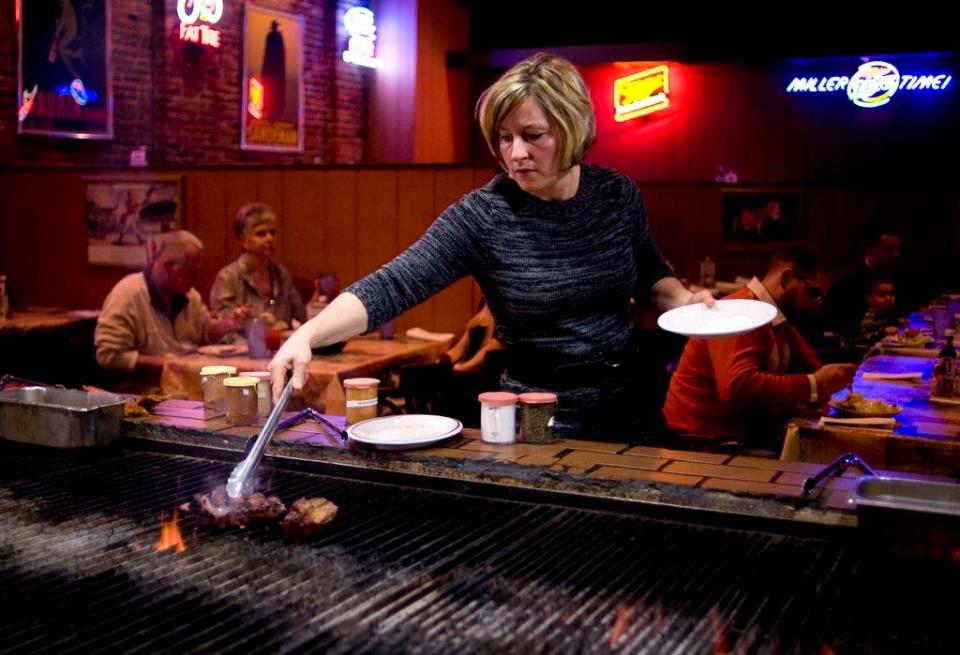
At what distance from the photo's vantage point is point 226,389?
2.76 metres

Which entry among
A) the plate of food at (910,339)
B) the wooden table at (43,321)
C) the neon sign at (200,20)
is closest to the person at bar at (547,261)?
the plate of food at (910,339)

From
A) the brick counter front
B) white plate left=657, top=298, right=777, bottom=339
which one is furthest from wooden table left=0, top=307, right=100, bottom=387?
white plate left=657, top=298, right=777, bottom=339

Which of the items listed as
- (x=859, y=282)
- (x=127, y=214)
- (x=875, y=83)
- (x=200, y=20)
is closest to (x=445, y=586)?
(x=859, y=282)

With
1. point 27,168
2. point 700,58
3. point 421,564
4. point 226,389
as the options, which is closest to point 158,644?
point 421,564

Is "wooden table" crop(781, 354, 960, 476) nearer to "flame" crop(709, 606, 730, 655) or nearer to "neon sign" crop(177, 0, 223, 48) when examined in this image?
"flame" crop(709, 606, 730, 655)

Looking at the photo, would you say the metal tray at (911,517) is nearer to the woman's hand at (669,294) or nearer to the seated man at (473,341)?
the woman's hand at (669,294)

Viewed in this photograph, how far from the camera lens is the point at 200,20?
928cm

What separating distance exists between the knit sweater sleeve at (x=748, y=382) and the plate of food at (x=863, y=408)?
453 millimetres

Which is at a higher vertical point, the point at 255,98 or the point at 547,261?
the point at 255,98

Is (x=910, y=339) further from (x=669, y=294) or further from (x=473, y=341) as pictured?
(x=669, y=294)

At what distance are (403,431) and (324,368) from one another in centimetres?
222

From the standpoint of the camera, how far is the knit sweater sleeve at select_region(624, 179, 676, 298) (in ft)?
9.07

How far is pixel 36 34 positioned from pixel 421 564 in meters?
7.87

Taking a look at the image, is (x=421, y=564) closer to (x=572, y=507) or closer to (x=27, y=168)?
(x=572, y=507)
